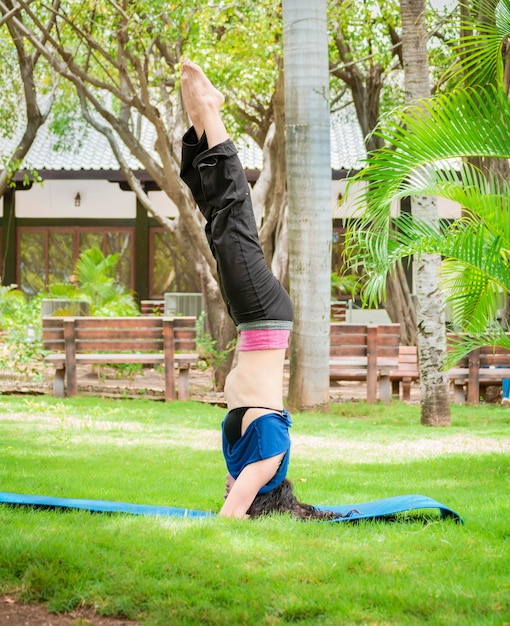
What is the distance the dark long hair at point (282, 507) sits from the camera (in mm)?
4297

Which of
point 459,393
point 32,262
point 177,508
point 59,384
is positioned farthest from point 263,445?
point 32,262

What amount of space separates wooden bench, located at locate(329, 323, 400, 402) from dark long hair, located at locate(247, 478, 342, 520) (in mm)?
7321

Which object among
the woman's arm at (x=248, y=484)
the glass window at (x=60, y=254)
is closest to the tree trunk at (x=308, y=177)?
the woman's arm at (x=248, y=484)

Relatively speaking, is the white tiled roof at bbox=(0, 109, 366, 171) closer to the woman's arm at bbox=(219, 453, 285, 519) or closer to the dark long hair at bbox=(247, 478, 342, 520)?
the dark long hair at bbox=(247, 478, 342, 520)

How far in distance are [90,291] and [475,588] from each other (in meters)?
14.5

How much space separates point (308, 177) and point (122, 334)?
11.5 feet

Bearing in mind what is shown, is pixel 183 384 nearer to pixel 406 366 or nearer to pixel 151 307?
pixel 406 366

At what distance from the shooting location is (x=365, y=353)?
11789 mm

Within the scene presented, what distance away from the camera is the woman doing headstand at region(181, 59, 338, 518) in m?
4.21

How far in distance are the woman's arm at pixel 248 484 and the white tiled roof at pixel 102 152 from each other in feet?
53.7

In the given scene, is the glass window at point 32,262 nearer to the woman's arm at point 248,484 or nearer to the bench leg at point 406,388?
the bench leg at point 406,388

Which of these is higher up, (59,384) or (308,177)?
(308,177)

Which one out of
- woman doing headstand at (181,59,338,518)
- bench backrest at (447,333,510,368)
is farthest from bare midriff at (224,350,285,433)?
bench backrest at (447,333,510,368)

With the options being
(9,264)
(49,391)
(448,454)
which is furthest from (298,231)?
(9,264)
